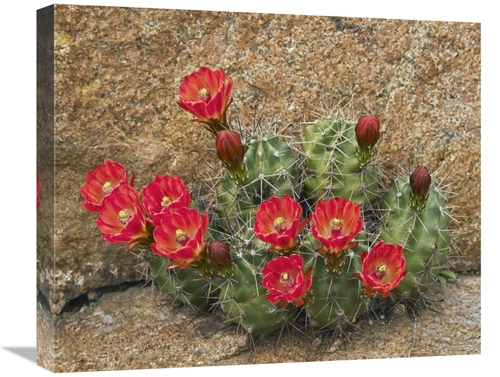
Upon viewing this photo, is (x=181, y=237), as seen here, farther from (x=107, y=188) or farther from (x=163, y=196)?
(x=107, y=188)

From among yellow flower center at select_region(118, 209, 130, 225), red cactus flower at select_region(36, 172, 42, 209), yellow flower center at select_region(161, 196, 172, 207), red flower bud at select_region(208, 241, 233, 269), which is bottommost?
red flower bud at select_region(208, 241, 233, 269)

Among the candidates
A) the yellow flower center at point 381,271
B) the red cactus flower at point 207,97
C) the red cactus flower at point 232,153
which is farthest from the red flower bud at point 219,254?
the yellow flower center at point 381,271

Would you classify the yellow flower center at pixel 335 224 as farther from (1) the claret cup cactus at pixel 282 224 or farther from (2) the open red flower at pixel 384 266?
(2) the open red flower at pixel 384 266

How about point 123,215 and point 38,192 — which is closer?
point 123,215

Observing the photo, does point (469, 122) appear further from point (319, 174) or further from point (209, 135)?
point (209, 135)

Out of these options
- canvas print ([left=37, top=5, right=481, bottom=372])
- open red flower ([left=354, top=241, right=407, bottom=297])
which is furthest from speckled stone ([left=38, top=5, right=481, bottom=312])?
open red flower ([left=354, top=241, right=407, bottom=297])

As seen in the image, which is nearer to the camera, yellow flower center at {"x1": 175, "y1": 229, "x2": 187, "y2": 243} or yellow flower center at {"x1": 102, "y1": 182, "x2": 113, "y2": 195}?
yellow flower center at {"x1": 175, "y1": 229, "x2": 187, "y2": 243}

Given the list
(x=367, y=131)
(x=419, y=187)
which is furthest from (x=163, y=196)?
(x=419, y=187)

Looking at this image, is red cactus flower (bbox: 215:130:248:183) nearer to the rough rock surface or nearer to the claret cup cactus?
the claret cup cactus
